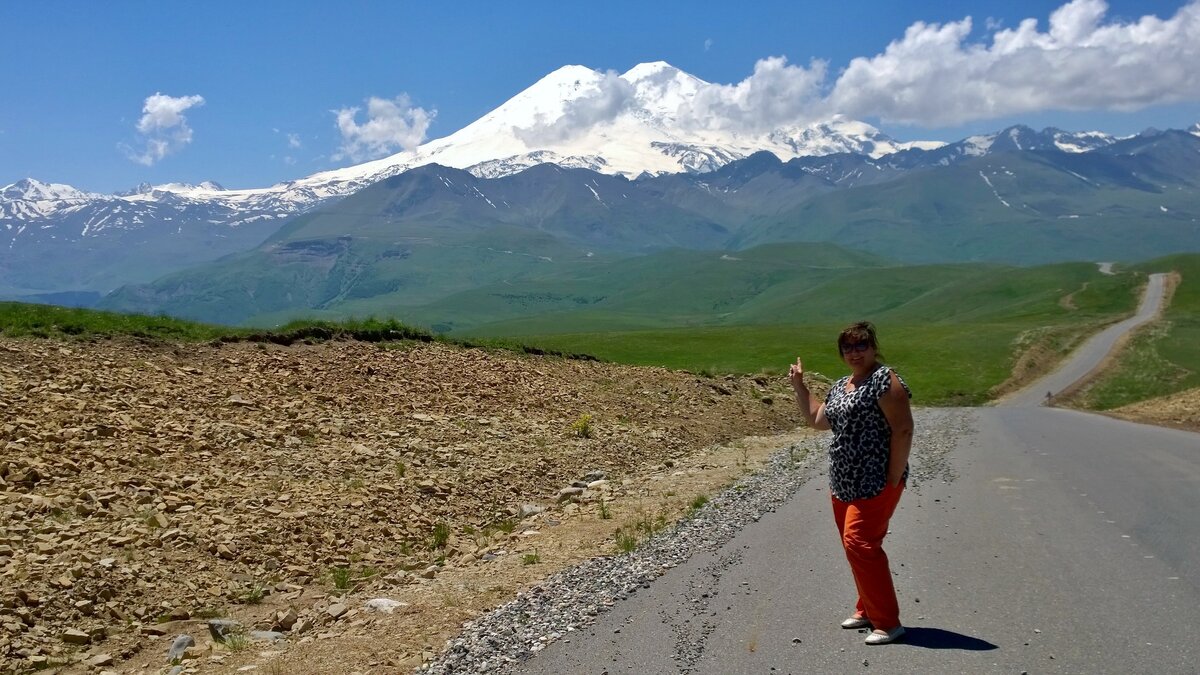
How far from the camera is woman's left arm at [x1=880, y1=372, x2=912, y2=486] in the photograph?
768 centimetres

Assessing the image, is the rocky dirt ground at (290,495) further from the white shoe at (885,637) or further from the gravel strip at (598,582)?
the white shoe at (885,637)

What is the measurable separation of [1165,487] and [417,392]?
1502cm

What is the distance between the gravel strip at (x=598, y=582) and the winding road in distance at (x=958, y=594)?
26 cm

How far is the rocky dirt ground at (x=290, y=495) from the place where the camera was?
10.2 m

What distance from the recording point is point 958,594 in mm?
8898

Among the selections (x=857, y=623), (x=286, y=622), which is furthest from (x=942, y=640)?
(x=286, y=622)

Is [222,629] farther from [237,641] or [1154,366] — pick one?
[1154,366]

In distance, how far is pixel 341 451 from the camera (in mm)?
16703

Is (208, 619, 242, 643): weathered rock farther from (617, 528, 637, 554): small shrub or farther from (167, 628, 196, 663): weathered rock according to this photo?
(617, 528, 637, 554): small shrub

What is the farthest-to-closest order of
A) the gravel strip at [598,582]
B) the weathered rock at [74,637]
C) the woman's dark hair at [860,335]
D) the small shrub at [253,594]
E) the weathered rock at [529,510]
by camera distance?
the weathered rock at [529,510], the small shrub at [253,594], the weathered rock at [74,637], the gravel strip at [598,582], the woman's dark hair at [860,335]

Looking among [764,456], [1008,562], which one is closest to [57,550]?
[1008,562]

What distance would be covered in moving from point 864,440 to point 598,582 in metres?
3.74

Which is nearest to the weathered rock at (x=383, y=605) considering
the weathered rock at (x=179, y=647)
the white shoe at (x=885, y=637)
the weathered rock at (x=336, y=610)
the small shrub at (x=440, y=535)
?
the weathered rock at (x=336, y=610)

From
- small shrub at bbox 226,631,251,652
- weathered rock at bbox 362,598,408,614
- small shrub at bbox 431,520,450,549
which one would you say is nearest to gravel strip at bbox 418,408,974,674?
weathered rock at bbox 362,598,408,614
